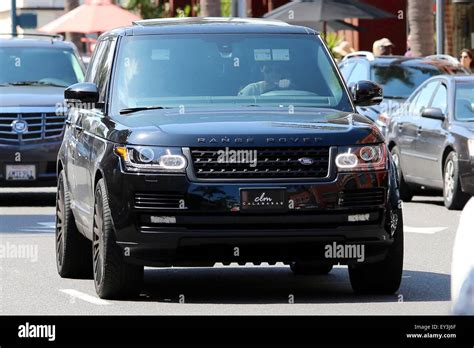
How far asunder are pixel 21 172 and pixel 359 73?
7623 mm

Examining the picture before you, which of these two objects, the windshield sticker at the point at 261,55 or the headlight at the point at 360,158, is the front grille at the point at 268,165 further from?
the windshield sticker at the point at 261,55

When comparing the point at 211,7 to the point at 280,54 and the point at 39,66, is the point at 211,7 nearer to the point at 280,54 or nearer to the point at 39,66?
the point at 39,66

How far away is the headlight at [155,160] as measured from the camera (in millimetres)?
10898

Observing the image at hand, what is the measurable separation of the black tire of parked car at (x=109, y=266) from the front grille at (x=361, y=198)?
4.66 feet

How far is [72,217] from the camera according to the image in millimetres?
13188

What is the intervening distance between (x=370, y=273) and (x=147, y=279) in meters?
2.10

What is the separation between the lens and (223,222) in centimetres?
1083

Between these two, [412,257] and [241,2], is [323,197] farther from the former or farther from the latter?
[241,2]

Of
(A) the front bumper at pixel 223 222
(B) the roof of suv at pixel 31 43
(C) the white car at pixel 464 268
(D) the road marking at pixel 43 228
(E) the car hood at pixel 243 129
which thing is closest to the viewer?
(C) the white car at pixel 464 268

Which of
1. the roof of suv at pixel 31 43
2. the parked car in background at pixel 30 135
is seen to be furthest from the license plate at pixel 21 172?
the roof of suv at pixel 31 43

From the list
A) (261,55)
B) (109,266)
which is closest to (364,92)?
(261,55)
